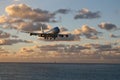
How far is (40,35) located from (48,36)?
664cm

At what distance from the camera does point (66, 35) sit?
19938 cm

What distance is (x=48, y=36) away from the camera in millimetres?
194625

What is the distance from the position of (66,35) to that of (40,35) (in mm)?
13132

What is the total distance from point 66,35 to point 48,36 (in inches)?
399

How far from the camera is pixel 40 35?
200 m
